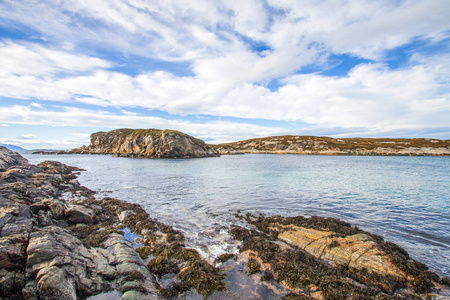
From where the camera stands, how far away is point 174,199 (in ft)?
68.9

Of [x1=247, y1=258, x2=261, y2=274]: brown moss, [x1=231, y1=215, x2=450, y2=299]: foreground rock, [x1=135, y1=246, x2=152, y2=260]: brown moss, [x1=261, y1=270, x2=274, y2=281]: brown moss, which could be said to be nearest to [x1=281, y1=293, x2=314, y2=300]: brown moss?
[x1=231, y1=215, x2=450, y2=299]: foreground rock

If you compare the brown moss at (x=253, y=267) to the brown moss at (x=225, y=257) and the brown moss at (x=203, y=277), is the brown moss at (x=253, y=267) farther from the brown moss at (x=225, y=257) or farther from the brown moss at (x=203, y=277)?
the brown moss at (x=203, y=277)

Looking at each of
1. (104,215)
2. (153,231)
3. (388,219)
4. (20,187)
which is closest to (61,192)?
(20,187)

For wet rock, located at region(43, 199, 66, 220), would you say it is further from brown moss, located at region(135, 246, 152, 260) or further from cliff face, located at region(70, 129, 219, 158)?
cliff face, located at region(70, 129, 219, 158)

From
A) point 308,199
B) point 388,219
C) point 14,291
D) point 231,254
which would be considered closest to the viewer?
point 14,291

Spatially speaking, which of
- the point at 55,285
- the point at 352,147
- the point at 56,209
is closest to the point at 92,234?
the point at 56,209

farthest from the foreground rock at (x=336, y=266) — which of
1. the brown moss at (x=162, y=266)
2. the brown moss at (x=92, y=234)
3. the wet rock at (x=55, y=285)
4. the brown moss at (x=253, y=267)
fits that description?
the brown moss at (x=92, y=234)

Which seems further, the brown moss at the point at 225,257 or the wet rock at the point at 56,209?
the wet rock at the point at 56,209

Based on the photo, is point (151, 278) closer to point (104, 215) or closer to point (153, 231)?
point (153, 231)

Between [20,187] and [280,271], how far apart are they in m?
21.6

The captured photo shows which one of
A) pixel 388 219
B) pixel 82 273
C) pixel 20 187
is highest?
pixel 20 187

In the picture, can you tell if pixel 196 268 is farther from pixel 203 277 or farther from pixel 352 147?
pixel 352 147

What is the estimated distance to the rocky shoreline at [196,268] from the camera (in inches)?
249

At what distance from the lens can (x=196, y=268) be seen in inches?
325
